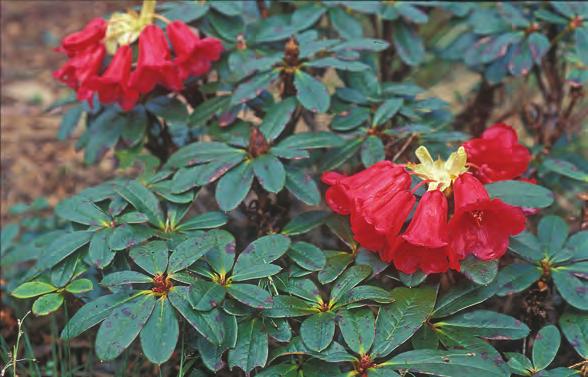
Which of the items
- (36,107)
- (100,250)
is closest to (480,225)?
(100,250)

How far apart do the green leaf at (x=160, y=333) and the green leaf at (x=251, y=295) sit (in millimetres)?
136

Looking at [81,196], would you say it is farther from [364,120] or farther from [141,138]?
[364,120]

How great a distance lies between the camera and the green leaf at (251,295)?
154cm

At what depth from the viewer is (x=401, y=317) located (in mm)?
1606

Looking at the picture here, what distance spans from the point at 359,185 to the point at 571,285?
54 centimetres

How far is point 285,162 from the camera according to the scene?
80.6 inches

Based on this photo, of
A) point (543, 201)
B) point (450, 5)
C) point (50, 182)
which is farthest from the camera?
point (50, 182)

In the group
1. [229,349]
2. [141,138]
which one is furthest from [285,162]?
[229,349]

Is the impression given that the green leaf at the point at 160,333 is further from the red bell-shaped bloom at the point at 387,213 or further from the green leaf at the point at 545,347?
the green leaf at the point at 545,347

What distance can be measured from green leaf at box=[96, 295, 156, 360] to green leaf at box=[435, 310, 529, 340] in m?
0.64

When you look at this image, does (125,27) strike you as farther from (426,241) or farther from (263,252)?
(426,241)

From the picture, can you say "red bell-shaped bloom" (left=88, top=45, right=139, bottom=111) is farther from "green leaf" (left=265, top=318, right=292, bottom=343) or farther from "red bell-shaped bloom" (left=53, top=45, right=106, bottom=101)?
"green leaf" (left=265, top=318, right=292, bottom=343)

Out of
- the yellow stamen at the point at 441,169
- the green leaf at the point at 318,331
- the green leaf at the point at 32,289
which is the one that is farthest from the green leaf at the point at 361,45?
the green leaf at the point at 32,289

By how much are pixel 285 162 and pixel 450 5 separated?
0.92 m
